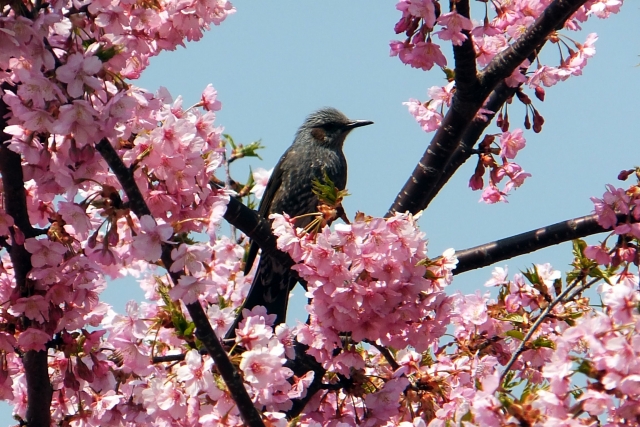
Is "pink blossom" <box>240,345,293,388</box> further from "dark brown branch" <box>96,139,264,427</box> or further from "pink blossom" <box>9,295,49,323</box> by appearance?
"pink blossom" <box>9,295,49,323</box>

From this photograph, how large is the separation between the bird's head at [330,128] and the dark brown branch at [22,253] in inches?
153

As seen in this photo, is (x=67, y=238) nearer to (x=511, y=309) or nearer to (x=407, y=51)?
(x=407, y=51)

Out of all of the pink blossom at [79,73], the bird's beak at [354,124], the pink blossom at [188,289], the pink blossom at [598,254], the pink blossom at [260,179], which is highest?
the bird's beak at [354,124]

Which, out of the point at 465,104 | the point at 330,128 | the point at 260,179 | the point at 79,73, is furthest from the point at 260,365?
the point at 330,128

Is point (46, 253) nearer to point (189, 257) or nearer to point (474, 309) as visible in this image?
point (189, 257)

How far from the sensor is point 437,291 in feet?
→ 9.80

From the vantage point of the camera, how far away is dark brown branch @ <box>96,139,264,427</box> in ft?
7.46

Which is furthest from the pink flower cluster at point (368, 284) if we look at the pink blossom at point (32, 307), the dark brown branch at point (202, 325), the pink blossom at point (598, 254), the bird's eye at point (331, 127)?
the bird's eye at point (331, 127)

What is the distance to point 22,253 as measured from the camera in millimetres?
2674

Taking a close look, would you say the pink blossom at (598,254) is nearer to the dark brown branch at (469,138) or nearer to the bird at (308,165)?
the dark brown branch at (469,138)

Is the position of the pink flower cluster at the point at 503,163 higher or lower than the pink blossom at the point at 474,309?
higher

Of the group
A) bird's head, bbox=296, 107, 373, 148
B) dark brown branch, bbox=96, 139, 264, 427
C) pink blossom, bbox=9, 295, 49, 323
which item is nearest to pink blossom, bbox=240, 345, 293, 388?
dark brown branch, bbox=96, 139, 264, 427

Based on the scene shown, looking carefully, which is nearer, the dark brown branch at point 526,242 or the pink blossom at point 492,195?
the dark brown branch at point 526,242

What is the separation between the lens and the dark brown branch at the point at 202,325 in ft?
7.46
